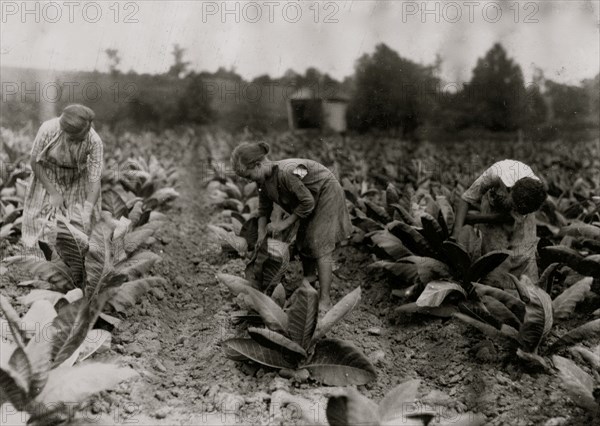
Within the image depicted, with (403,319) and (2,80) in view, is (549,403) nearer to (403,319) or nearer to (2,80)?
(403,319)

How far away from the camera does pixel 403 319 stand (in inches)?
164

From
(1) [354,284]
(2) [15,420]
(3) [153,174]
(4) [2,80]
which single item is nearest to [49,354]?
(2) [15,420]

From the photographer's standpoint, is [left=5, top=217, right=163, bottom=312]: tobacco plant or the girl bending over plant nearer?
[left=5, top=217, right=163, bottom=312]: tobacco plant

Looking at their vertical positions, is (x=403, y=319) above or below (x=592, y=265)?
below

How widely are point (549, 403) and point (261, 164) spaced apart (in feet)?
7.36

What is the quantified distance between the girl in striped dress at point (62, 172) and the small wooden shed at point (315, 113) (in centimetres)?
1975

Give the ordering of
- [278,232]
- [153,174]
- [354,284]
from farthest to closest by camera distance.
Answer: [153,174] < [354,284] < [278,232]

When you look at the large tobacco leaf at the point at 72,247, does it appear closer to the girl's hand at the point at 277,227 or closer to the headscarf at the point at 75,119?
the headscarf at the point at 75,119

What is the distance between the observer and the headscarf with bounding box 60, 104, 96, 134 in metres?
4.26

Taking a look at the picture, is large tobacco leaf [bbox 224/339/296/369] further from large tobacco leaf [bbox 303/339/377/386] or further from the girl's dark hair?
the girl's dark hair

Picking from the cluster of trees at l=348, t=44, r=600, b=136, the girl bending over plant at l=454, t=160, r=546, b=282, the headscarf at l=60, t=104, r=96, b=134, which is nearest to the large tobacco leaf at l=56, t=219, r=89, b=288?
the headscarf at l=60, t=104, r=96, b=134

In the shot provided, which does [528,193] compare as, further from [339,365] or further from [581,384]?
[339,365]

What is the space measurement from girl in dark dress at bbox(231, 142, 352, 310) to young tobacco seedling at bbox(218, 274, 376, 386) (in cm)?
96

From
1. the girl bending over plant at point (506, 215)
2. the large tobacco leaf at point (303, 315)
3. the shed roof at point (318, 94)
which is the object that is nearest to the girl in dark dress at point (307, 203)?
the girl bending over plant at point (506, 215)
